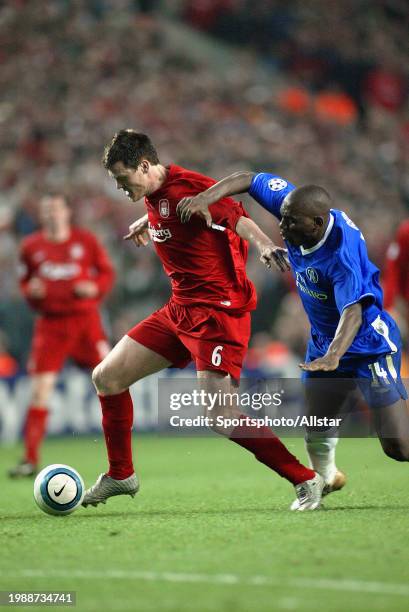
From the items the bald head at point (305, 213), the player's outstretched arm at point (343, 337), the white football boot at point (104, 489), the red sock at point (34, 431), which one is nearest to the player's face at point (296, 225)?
the bald head at point (305, 213)

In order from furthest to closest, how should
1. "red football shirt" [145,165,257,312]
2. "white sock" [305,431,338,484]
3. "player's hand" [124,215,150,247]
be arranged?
"player's hand" [124,215,150,247] < "white sock" [305,431,338,484] < "red football shirt" [145,165,257,312]

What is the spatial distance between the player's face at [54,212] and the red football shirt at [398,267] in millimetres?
2842

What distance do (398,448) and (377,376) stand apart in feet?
1.24

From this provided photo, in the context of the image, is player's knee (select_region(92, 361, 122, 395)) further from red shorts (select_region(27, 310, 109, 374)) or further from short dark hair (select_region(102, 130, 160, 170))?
red shorts (select_region(27, 310, 109, 374))

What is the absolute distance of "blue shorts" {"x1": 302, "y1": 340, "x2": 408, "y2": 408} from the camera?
17.4ft

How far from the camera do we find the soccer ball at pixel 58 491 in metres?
5.37

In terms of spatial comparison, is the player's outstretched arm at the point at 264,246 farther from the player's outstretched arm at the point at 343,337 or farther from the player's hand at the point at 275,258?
the player's outstretched arm at the point at 343,337

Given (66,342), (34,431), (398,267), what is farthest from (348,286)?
(66,342)

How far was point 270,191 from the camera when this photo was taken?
5391 millimetres

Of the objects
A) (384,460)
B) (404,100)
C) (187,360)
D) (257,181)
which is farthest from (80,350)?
(404,100)

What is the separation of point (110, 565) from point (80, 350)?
5088mm

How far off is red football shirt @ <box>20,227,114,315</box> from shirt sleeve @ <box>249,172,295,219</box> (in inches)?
146

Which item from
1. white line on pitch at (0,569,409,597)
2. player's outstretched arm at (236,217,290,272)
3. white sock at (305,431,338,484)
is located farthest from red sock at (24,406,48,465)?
white line on pitch at (0,569,409,597)

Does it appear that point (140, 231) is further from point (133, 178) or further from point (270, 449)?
point (270, 449)
